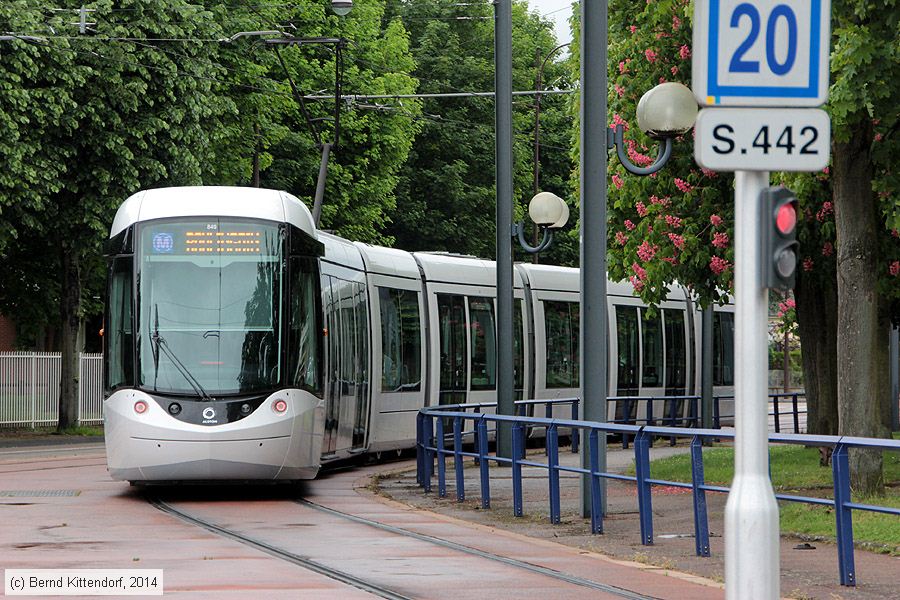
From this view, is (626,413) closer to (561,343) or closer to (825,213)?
(561,343)

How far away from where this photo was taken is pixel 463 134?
59.5 m

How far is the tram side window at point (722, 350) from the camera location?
37.4 meters

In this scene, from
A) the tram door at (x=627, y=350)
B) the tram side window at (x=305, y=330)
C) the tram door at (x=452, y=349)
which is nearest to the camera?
the tram side window at (x=305, y=330)

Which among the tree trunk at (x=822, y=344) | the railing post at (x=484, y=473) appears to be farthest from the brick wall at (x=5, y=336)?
the railing post at (x=484, y=473)

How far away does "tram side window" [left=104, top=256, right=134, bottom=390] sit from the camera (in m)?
18.1

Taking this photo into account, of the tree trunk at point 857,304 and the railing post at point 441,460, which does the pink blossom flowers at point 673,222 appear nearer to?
the railing post at point 441,460

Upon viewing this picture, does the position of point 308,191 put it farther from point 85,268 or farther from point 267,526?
point 267,526

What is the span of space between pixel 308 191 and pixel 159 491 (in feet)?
101

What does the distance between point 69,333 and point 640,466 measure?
2452 cm

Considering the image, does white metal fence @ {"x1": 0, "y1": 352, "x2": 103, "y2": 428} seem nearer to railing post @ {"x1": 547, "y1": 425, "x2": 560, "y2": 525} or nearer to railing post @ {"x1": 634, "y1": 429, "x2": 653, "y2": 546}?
railing post @ {"x1": 547, "y1": 425, "x2": 560, "y2": 525}

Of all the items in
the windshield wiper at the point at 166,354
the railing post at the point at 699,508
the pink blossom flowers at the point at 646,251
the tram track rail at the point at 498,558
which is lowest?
the tram track rail at the point at 498,558

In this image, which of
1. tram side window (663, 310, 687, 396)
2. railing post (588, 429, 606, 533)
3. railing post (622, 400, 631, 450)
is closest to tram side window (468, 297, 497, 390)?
railing post (622, 400, 631, 450)

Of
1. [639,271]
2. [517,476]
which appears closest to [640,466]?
[517,476]

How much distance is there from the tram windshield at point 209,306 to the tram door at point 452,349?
929 cm
